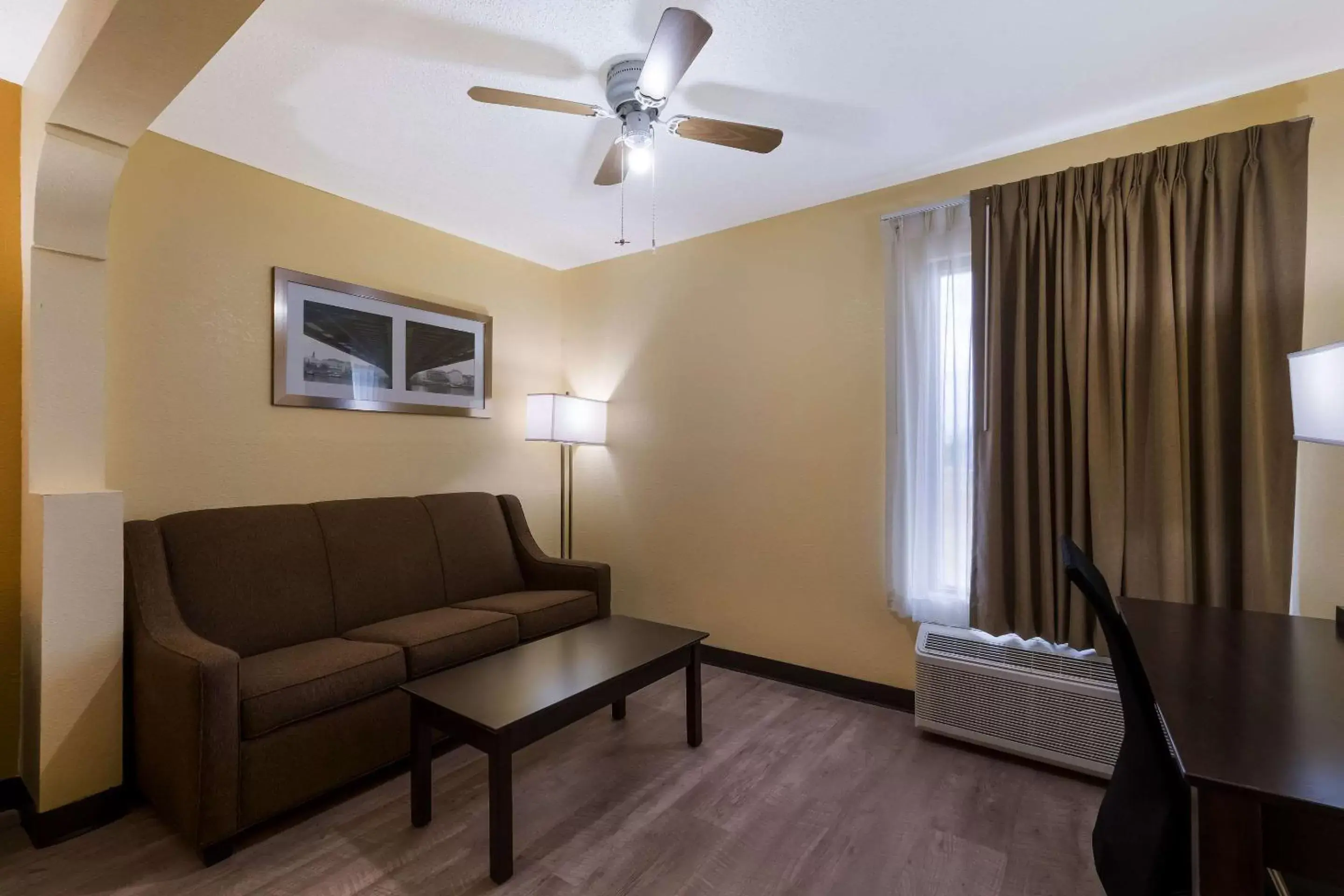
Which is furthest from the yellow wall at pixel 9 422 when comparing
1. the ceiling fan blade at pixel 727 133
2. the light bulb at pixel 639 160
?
the ceiling fan blade at pixel 727 133

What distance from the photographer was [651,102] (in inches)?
73.4

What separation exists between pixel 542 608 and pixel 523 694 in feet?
3.35

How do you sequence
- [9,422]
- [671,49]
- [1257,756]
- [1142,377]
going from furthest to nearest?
[1142,377] → [9,422] → [671,49] → [1257,756]

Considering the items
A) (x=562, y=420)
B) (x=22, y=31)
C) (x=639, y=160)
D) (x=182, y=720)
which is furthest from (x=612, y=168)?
(x=182, y=720)

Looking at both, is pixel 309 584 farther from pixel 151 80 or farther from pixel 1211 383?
pixel 1211 383

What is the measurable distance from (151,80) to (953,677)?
10.9 ft

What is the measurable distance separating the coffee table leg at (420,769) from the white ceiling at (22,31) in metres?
2.35

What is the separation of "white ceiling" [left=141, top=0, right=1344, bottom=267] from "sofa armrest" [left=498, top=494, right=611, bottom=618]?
1.82m

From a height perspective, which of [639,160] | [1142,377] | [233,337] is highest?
[639,160]

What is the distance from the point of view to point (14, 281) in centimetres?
205

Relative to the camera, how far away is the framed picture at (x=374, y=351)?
2.85 m

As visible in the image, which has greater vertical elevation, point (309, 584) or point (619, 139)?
point (619, 139)

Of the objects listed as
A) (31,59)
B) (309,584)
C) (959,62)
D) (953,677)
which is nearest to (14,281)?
(31,59)

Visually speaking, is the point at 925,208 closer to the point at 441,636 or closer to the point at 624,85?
the point at 624,85
